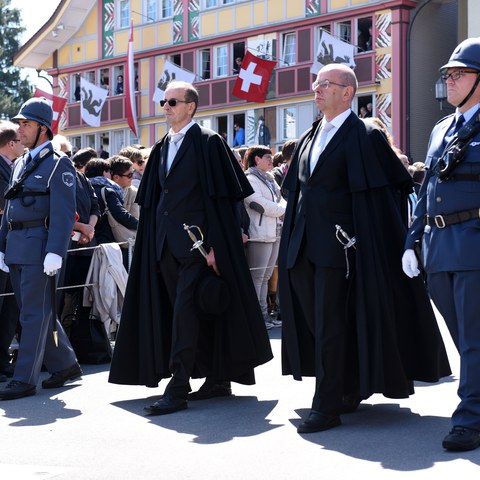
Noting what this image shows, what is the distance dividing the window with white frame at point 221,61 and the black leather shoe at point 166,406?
35.3m

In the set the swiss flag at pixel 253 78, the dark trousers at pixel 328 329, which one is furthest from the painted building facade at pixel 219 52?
the dark trousers at pixel 328 329

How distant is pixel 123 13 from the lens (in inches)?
1864

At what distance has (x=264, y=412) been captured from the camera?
7711mm

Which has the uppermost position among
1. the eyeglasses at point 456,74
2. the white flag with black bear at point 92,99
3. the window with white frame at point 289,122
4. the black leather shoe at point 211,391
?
the white flag with black bear at point 92,99

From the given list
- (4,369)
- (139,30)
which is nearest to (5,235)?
(4,369)

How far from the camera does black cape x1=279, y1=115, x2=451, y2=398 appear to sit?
277 inches

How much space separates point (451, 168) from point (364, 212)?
0.81 metres

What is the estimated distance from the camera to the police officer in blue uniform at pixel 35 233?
28.6 ft

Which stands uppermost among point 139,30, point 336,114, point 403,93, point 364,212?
point 139,30

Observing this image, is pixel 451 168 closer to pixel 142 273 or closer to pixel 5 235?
pixel 142 273

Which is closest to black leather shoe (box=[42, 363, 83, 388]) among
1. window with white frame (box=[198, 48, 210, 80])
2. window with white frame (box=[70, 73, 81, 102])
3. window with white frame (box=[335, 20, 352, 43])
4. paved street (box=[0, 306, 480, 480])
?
paved street (box=[0, 306, 480, 480])

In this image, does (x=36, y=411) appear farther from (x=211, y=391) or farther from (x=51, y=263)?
(x=211, y=391)

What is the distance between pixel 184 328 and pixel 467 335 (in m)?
2.15

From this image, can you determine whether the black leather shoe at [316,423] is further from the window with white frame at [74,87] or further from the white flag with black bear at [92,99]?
the window with white frame at [74,87]
